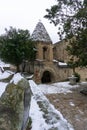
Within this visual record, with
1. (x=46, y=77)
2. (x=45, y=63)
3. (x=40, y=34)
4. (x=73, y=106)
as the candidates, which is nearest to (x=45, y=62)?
(x=45, y=63)

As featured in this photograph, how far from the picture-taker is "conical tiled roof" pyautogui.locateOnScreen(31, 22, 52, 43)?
27.4m

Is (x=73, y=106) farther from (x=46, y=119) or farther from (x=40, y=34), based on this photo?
(x=40, y=34)

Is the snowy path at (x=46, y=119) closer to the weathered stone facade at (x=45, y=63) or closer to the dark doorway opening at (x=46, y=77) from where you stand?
the weathered stone facade at (x=45, y=63)

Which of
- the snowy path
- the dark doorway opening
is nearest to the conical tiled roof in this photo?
the dark doorway opening

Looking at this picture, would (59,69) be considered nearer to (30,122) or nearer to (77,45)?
(77,45)

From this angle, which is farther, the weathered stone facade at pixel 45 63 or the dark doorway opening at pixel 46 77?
the dark doorway opening at pixel 46 77

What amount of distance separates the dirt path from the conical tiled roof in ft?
38.2

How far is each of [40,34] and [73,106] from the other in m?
16.0

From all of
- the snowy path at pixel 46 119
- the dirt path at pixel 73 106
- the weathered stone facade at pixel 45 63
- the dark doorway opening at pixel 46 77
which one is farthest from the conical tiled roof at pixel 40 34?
the snowy path at pixel 46 119

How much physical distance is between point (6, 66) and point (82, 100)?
20281 millimetres

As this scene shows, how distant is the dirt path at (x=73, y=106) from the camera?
10.1 metres

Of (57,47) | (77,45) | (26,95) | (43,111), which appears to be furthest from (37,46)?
(26,95)

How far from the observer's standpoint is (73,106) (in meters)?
13.0

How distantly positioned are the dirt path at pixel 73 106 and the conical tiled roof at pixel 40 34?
38.2 ft
